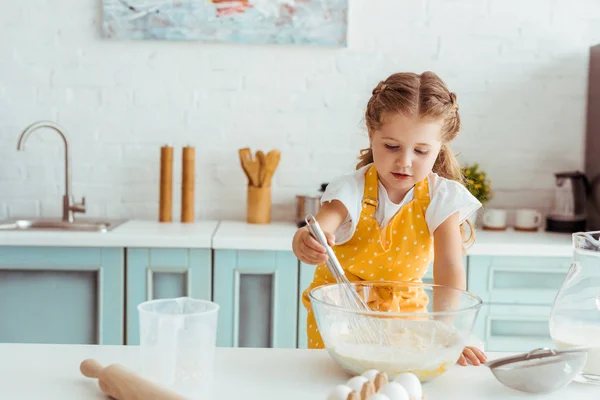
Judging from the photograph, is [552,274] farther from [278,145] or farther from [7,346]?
[7,346]

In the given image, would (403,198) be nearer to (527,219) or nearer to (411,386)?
(411,386)

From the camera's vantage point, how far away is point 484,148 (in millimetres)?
3041

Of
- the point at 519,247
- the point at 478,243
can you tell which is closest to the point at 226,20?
the point at 478,243

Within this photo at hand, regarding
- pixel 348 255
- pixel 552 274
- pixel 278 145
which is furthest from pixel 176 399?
pixel 278 145

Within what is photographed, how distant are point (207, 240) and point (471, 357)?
147 cm

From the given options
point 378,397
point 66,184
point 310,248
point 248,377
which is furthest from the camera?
point 66,184

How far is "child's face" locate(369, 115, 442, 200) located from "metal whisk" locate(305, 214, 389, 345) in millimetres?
292

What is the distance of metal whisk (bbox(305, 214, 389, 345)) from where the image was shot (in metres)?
1.01

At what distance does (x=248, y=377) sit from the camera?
104cm

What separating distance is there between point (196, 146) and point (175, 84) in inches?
10.6

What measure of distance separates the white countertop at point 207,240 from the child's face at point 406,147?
1.09 metres

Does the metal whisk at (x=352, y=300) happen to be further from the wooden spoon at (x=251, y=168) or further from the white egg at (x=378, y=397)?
the wooden spoon at (x=251, y=168)

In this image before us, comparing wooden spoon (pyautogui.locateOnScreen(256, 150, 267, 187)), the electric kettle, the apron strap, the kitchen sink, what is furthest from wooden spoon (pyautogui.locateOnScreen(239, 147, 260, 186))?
the apron strap

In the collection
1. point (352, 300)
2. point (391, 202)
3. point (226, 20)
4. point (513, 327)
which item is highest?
point (226, 20)
